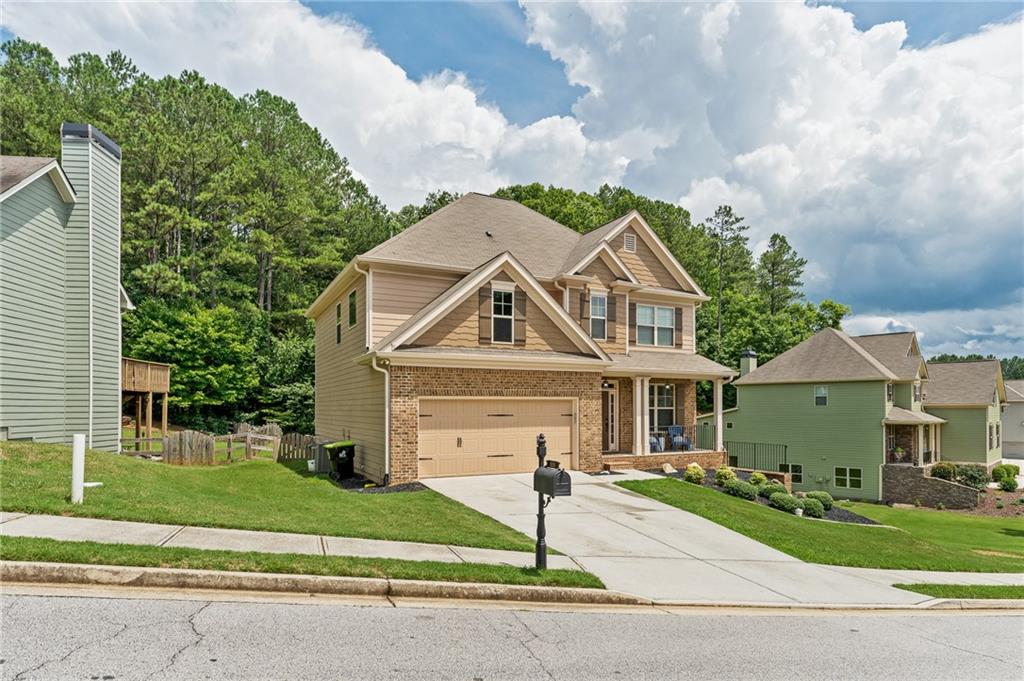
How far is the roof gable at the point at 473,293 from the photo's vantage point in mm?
15234

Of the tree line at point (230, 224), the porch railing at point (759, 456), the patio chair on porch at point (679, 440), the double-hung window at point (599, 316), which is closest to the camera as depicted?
the double-hung window at point (599, 316)

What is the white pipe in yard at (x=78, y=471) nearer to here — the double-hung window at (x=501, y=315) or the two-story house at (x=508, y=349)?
the two-story house at (x=508, y=349)

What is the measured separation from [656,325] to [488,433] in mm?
9424

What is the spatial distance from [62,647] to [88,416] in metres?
13.6

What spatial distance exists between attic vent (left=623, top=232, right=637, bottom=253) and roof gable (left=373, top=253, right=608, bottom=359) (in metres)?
5.89

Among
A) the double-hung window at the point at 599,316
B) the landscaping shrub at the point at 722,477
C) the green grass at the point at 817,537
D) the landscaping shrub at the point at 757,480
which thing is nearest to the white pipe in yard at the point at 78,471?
the green grass at the point at 817,537

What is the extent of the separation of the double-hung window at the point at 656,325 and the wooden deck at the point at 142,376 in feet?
57.5

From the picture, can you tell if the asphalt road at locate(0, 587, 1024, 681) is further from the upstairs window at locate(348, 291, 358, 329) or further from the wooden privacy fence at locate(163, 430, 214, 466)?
the wooden privacy fence at locate(163, 430, 214, 466)

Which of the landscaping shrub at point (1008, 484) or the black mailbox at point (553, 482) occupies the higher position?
the black mailbox at point (553, 482)

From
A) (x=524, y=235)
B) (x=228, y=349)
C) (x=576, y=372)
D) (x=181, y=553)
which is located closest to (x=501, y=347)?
(x=576, y=372)

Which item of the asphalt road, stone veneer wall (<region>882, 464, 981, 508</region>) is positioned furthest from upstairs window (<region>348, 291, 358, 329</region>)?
stone veneer wall (<region>882, 464, 981, 508</region>)

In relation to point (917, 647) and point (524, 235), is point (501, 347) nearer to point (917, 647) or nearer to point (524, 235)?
point (524, 235)

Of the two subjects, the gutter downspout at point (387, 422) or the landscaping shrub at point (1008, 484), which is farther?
the landscaping shrub at point (1008, 484)

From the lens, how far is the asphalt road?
4363 mm
